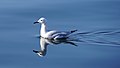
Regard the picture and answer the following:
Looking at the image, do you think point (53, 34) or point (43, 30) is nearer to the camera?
point (53, 34)

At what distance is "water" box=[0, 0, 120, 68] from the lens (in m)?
17.4

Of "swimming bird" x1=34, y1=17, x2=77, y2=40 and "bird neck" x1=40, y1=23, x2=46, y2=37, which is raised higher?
"bird neck" x1=40, y1=23, x2=46, y2=37

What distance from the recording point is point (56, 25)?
814 inches

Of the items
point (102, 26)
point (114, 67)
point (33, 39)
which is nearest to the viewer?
point (114, 67)

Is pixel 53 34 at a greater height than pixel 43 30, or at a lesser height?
lesser

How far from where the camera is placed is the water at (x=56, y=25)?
17359 millimetres

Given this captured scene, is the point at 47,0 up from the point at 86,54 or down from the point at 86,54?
up

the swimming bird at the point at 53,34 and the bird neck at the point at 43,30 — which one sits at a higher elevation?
the bird neck at the point at 43,30

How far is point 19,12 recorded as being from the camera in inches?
873

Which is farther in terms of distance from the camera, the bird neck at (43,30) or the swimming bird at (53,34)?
the bird neck at (43,30)

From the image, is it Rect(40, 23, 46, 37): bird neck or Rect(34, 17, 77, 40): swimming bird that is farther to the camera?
Rect(40, 23, 46, 37): bird neck

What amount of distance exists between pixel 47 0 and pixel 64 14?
2232mm

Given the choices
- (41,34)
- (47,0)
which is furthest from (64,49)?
(47,0)

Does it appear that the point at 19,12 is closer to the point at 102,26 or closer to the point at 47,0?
the point at 47,0
